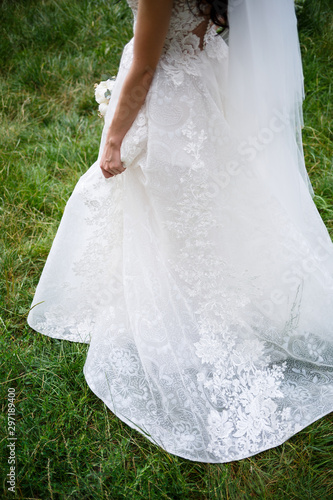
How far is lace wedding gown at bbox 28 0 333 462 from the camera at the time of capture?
A: 1829mm

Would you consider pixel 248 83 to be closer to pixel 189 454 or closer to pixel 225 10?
pixel 225 10

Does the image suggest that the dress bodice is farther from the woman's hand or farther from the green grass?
the green grass

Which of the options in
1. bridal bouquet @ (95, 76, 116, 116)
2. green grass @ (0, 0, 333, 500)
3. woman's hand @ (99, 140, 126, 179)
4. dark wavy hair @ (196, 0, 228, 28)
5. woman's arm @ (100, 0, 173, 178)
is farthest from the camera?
bridal bouquet @ (95, 76, 116, 116)

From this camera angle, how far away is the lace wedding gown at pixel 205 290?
1.83 m

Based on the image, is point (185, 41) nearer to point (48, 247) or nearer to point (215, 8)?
point (215, 8)

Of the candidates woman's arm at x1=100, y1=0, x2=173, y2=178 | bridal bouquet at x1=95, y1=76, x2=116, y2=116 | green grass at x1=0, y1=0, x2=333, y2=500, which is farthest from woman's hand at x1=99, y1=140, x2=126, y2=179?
green grass at x1=0, y1=0, x2=333, y2=500

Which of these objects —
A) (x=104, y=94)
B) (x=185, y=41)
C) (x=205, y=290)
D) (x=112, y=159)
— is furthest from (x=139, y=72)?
(x=205, y=290)

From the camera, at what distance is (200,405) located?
1.91 m

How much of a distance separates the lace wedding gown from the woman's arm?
0.16ft

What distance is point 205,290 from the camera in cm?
202

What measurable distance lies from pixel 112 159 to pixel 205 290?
2.53ft

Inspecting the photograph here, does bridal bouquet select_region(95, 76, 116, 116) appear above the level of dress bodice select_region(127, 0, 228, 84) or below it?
below

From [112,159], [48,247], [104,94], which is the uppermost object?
[104,94]

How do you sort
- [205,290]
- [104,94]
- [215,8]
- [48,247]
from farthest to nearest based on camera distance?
[48,247], [104,94], [205,290], [215,8]
